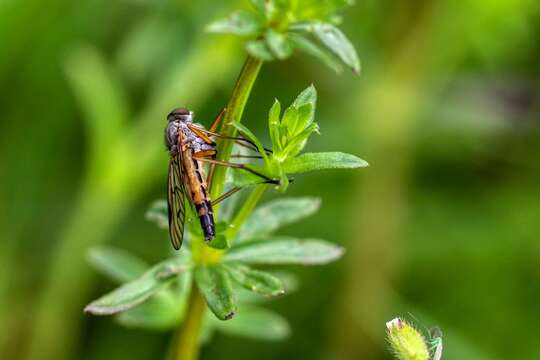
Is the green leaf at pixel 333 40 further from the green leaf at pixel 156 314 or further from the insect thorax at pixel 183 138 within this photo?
the green leaf at pixel 156 314

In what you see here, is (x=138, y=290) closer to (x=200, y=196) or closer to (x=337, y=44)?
(x=200, y=196)

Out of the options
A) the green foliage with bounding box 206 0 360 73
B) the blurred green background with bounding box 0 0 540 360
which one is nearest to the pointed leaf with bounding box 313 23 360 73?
the green foliage with bounding box 206 0 360 73

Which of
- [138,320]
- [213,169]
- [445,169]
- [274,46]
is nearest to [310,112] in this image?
[274,46]

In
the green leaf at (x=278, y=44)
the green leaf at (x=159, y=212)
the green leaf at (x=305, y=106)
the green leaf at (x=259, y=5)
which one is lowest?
the green leaf at (x=159, y=212)

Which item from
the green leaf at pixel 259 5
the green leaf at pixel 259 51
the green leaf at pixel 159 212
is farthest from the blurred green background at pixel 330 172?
the green leaf at pixel 259 51

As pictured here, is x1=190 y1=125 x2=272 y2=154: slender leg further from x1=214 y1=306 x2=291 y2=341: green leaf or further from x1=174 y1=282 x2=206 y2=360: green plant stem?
x1=214 y1=306 x2=291 y2=341: green leaf

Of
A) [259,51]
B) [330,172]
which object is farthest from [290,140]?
[330,172]
